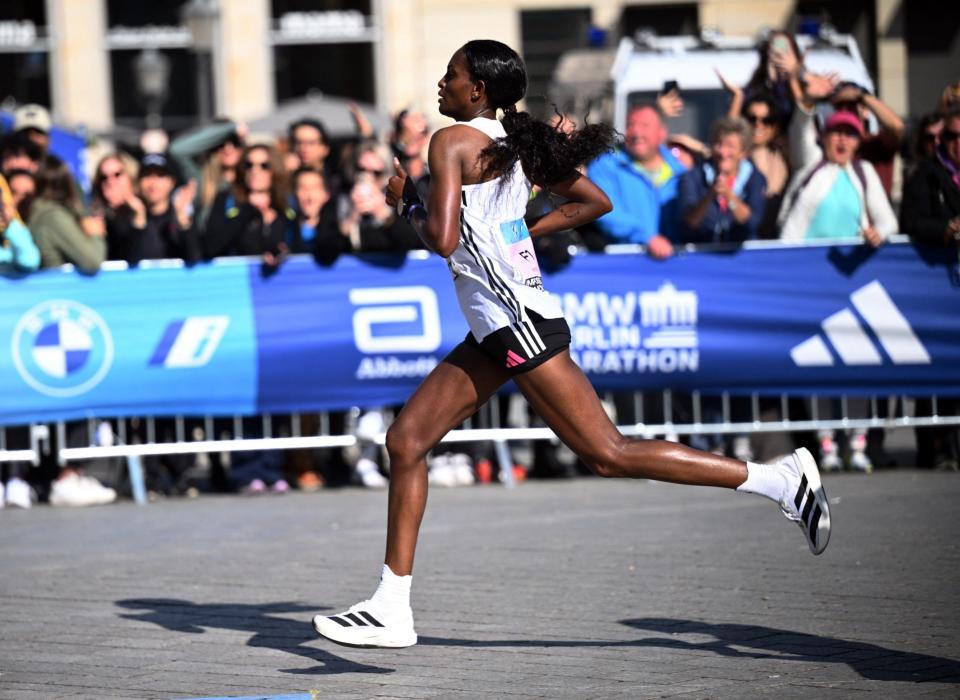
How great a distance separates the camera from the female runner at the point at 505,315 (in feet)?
21.1

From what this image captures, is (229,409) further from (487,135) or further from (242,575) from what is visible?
(487,135)

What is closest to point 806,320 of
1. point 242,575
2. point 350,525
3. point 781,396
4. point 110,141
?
point 781,396

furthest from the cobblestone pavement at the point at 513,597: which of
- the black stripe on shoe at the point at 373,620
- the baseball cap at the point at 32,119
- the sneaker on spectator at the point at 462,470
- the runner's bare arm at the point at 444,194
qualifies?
the baseball cap at the point at 32,119

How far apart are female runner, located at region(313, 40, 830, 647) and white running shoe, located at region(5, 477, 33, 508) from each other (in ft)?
18.4

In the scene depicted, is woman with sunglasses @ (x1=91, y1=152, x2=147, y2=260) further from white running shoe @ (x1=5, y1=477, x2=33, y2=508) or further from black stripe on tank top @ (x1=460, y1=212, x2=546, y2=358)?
black stripe on tank top @ (x1=460, y1=212, x2=546, y2=358)

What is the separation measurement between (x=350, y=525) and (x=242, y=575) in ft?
5.37

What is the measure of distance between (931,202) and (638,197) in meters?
1.90

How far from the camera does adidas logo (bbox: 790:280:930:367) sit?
11758 mm

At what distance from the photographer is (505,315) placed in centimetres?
646

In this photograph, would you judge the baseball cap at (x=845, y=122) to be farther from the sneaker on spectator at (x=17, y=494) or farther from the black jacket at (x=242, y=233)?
the sneaker on spectator at (x=17, y=494)

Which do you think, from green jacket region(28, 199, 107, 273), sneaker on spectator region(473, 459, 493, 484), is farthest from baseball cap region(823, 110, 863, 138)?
green jacket region(28, 199, 107, 273)

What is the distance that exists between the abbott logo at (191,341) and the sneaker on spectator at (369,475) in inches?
49.2

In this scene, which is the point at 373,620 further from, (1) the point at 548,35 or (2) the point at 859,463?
(1) the point at 548,35

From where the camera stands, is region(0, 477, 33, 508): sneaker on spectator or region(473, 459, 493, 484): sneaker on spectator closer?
region(0, 477, 33, 508): sneaker on spectator
